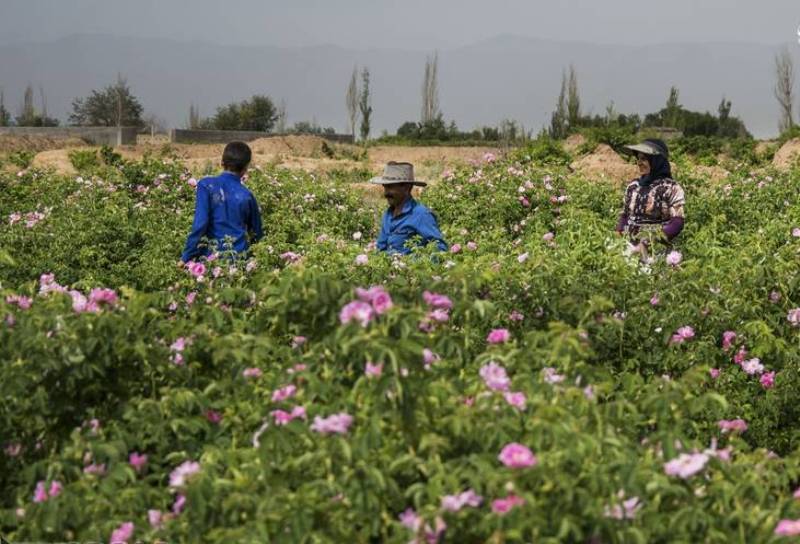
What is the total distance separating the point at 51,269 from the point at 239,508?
480 centimetres

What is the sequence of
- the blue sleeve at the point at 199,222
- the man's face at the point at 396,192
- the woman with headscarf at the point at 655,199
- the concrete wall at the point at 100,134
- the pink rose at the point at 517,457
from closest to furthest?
1. the pink rose at the point at 517,457
2. the blue sleeve at the point at 199,222
3. the man's face at the point at 396,192
4. the woman with headscarf at the point at 655,199
5. the concrete wall at the point at 100,134

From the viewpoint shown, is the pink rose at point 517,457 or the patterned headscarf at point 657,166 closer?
the pink rose at point 517,457

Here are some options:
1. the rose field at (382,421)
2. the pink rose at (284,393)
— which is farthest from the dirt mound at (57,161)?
the pink rose at (284,393)

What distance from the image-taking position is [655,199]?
256 inches

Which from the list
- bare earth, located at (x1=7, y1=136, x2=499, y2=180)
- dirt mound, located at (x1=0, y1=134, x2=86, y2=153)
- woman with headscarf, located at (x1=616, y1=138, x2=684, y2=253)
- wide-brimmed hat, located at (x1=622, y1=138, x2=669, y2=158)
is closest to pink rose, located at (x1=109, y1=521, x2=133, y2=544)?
woman with headscarf, located at (x1=616, y1=138, x2=684, y2=253)

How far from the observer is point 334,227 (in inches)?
375

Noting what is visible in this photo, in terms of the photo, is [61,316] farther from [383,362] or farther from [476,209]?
[476,209]

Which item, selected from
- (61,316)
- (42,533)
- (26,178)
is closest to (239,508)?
(42,533)

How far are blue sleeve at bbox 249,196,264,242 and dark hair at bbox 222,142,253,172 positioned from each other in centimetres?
21

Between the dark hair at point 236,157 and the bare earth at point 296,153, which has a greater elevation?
the dark hair at point 236,157

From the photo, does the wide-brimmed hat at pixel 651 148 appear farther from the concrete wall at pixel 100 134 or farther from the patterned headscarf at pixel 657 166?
the concrete wall at pixel 100 134

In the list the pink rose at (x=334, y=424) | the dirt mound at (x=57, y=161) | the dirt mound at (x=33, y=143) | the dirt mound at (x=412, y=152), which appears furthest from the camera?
the dirt mound at (x=412, y=152)

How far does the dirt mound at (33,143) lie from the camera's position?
89.9ft

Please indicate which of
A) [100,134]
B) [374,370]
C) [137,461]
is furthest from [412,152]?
[374,370]
